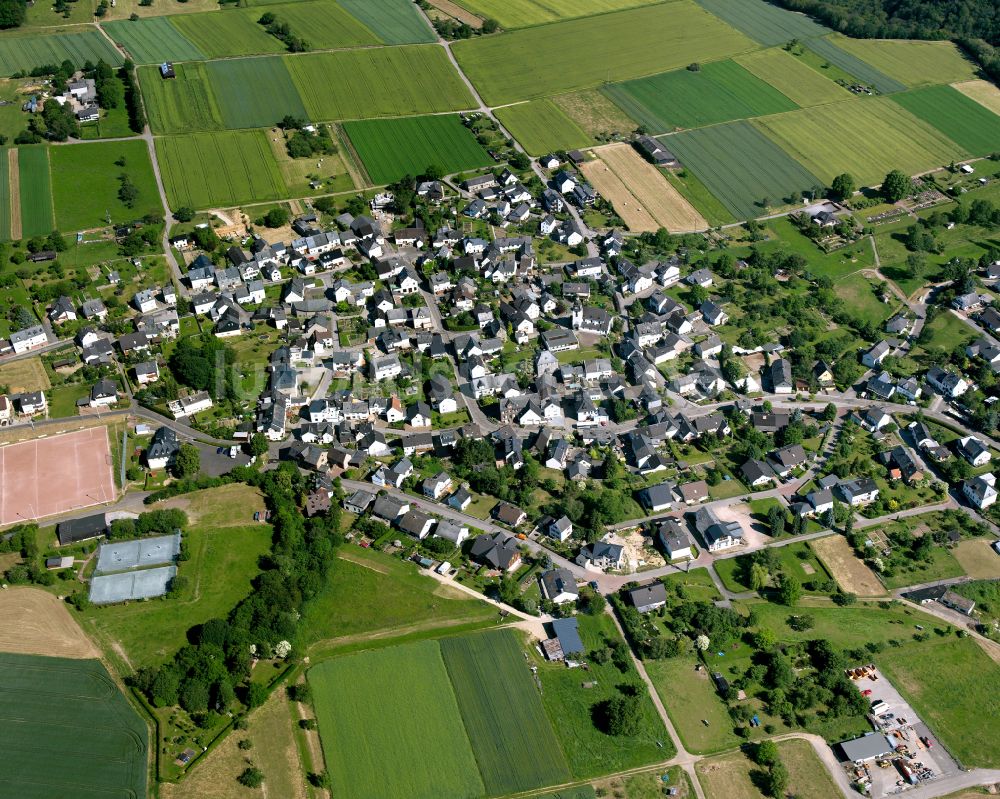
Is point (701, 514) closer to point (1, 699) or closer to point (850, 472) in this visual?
point (850, 472)

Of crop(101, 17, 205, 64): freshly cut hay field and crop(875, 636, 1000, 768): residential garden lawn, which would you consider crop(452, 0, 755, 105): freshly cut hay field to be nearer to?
crop(101, 17, 205, 64): freshly cut hay field

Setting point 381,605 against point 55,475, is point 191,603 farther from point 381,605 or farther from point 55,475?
point 55,475

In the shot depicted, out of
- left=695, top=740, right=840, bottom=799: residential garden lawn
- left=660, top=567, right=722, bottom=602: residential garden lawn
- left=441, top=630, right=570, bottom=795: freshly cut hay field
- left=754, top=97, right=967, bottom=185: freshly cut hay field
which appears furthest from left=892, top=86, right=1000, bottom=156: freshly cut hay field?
left=441, top=630, right=570, bottom=795: freshly cut hay field

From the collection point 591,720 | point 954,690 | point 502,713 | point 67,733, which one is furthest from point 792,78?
point 67,733

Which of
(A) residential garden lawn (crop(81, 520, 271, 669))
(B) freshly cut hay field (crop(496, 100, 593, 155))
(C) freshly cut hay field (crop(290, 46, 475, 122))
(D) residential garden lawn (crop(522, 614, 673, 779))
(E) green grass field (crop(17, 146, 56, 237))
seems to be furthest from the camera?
(C) freshly cut hay field (crop(290, 46, 475, 122))

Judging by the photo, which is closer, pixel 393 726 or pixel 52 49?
pixel 393 726

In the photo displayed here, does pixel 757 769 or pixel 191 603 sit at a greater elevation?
pixel 757 769

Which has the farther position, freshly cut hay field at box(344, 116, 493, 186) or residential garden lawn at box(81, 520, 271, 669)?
freshly cut hay field at box(344, 116, 493, 186)
